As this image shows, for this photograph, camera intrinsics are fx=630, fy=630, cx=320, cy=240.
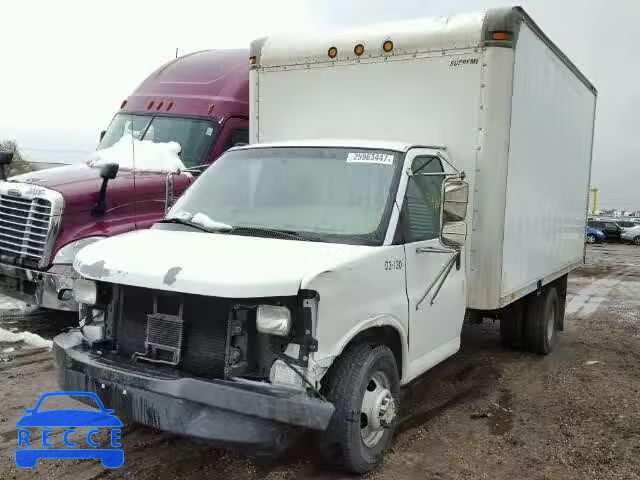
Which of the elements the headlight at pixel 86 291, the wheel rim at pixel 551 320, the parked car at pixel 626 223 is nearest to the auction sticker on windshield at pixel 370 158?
the headlight at pixel 86 291

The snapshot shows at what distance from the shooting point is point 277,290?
330cm

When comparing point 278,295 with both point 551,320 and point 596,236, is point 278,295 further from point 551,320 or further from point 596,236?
point 596,236

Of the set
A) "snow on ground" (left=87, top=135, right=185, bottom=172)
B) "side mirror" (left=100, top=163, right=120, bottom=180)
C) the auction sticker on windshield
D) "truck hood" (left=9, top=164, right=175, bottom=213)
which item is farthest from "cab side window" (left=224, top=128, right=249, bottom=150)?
the auction sticker on windshield

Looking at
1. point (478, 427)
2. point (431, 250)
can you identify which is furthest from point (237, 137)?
point (478, 427)

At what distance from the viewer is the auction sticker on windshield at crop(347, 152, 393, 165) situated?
452cm

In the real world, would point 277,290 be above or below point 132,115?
below

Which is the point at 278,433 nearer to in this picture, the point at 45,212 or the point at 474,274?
the point at 474,274

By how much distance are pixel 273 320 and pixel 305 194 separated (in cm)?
132

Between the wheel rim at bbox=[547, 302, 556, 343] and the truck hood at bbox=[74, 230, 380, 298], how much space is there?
446 centimetres

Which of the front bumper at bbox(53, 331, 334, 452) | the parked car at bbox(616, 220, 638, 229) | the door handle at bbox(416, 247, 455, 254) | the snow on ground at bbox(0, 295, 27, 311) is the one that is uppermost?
the door handle at bbox(416, 247, 455, 254)

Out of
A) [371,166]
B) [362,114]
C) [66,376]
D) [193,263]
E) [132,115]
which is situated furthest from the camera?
[132,115]

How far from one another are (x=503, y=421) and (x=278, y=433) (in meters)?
2.63

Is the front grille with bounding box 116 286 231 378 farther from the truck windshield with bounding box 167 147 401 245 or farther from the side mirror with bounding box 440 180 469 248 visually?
the side mirror with bounding box 440 180 469 248

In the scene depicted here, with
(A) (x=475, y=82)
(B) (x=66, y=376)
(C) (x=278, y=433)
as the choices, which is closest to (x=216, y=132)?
(A) (x=475, y=82)
